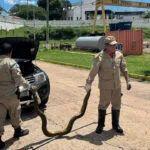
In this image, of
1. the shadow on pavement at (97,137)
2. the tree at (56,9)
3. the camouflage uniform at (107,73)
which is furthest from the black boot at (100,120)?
the tree at (56,9)

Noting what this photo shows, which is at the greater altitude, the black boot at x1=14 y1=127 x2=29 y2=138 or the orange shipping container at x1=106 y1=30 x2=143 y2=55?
the orange shipping container at x1=106 y1=30 x2=143 y2=55

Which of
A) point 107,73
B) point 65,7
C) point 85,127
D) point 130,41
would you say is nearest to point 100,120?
point 85,127

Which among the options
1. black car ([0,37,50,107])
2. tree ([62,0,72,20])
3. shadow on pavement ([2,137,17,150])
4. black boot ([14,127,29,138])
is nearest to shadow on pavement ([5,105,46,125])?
black car ([0,37,50,107])

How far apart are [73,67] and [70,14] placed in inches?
5020

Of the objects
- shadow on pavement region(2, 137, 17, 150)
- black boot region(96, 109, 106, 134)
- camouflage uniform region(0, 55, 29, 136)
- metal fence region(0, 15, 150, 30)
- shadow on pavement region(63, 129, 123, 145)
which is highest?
metal fence region(0, 15, 150, 30)

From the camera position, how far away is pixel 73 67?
1862cm

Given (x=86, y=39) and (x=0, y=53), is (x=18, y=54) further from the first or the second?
(x=86, y=39)

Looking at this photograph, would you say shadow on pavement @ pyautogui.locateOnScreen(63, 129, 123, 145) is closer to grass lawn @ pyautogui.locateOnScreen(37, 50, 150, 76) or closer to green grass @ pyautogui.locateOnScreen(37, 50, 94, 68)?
grass lawn @ pyautogui.locateOnScreen(37, 50, 150, 76)

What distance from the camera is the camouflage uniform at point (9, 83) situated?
5624 millimetres

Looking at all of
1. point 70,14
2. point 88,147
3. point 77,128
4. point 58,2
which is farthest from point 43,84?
point 70,14

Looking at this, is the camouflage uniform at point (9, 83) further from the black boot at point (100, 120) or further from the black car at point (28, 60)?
the black car at point (28, 60)

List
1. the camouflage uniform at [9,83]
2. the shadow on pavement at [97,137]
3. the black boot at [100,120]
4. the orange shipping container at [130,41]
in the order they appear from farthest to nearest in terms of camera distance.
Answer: the orange shipping container at [130,41] < the black boot at [100,120] < the shadow on pavement at [97,137] < the camouflage uniform at [9,83]

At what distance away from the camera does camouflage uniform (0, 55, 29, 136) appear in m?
5.62

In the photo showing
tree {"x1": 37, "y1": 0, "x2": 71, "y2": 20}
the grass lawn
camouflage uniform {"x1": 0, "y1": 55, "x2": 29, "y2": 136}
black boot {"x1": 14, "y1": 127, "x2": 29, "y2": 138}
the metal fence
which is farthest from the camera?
tree {"x1": 37, "y1": 0, "x2": 71, "y2": 20}
